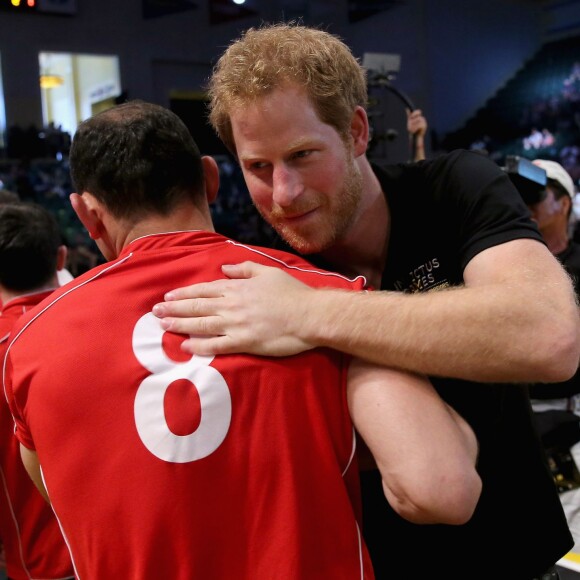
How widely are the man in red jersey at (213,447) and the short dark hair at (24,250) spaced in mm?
949

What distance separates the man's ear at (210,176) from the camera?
108 cm

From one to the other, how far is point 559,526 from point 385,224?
0.62 metres

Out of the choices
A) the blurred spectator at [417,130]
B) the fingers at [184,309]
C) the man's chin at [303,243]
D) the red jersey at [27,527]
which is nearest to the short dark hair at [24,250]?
the red jersey at [27,527]

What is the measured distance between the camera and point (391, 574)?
114cm

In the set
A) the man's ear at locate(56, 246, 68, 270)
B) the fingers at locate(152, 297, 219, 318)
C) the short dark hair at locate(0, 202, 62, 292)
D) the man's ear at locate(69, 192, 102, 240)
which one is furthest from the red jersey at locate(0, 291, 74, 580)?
the fingers at locate(152, 297, 219, 318)

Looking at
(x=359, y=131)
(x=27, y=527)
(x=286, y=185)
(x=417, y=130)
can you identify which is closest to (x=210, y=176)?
(x=286, y=185)

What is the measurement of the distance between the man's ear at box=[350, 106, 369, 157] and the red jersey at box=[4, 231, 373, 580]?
47 centimetres

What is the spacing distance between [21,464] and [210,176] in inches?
35.7

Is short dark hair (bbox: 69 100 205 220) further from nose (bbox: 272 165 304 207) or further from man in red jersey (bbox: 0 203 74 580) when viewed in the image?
man in red jersey (bbox: 0 203 74 580)

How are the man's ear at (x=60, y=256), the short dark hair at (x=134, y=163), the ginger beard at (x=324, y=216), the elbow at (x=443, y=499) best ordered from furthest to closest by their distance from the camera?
the man's ear at (x=60, y=256) < the ginger beard at (x=324, y=216) < the short dark hair at (x=134, y=163) < the elbow at (x=443, y=499)

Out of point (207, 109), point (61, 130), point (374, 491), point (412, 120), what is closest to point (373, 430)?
point (374, 491)

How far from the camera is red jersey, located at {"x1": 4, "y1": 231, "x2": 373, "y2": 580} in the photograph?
81cm

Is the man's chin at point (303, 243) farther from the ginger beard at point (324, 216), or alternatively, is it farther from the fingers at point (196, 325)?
the fingers at point (196, 325)

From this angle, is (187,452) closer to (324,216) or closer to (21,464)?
(324,216)
